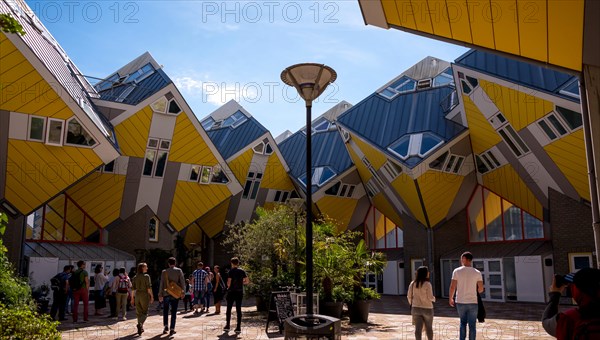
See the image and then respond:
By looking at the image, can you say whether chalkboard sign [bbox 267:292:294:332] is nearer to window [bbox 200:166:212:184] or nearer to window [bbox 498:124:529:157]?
window [bbox 498:124:529:157]

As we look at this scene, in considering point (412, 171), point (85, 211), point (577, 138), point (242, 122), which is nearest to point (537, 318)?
A: point (577, 138)

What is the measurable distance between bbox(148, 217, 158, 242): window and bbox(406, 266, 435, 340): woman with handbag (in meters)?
19.9

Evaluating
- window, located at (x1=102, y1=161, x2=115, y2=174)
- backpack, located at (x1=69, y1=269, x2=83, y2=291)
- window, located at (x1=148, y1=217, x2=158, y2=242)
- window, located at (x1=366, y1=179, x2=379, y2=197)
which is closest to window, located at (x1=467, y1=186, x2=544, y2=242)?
window, located at (x1=366, y1=179, x2=379, y2=197)

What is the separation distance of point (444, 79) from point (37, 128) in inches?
830

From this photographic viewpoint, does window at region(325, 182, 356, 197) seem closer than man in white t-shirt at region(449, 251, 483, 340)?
No

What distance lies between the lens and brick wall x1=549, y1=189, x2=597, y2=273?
2086 centimetres

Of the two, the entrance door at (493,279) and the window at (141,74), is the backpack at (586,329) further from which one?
the window at (141,74)

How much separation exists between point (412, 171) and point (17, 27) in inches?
786

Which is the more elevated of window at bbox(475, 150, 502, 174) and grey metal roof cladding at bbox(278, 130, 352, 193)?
grey metal roof cladding at bbox(278, 130, 352, 193)

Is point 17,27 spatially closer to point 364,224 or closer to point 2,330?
point 2,330

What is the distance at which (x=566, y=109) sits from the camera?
18.1 m

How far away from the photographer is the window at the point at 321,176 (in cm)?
3171

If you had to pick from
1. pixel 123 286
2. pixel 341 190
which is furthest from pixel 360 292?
pixel 341 190

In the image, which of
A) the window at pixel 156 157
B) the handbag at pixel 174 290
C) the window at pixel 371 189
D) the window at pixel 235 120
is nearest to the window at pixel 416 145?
the window at pixel 371 189
